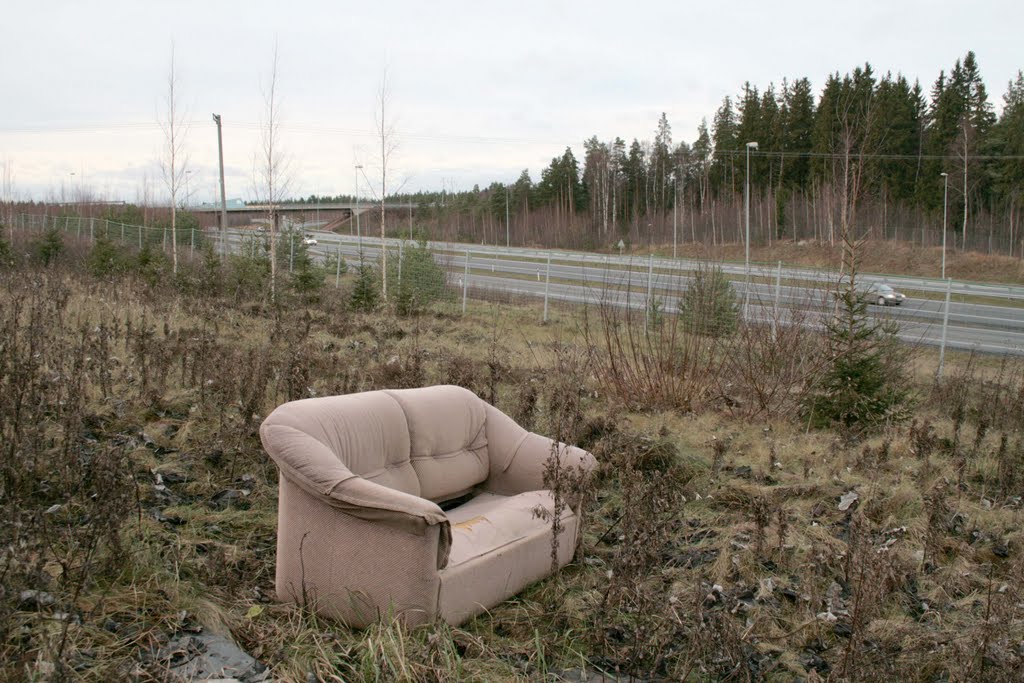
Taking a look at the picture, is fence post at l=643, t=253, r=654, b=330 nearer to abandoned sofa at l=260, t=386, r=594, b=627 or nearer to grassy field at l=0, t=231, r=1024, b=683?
grassy field at l=0, t=231, r=1024, b=683

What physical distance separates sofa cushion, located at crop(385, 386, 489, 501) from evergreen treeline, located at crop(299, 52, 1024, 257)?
27657mm

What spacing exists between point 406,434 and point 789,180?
1969 inches

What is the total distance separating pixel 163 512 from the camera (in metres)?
4.85

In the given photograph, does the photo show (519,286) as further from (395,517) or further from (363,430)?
(395,517)

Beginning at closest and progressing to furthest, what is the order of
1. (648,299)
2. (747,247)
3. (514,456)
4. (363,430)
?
(363,430)
(514,456)
(648,299)
(747,247)

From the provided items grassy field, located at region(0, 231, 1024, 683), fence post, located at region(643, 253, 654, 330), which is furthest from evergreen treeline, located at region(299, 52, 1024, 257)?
grassy field, located at region(0, 231, 1024, 683)

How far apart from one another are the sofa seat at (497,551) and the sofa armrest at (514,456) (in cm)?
23

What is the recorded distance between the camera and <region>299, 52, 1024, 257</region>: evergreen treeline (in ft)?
136

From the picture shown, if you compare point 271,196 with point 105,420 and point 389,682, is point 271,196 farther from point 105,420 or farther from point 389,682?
point 389,682

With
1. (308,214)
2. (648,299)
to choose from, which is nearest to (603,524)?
(648,299)

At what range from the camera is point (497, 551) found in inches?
163

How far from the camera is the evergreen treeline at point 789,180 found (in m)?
41.4

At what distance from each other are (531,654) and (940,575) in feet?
8.65

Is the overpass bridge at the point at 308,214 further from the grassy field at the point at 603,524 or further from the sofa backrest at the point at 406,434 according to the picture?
the sofa backrest at the point at 406,434
